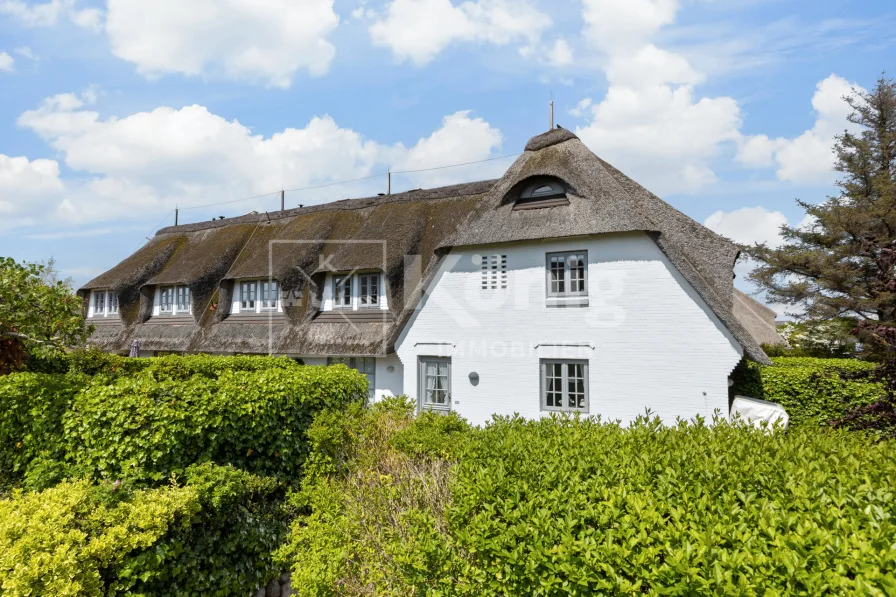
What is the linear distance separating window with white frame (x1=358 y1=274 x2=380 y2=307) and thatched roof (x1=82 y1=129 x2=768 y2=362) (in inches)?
23.2

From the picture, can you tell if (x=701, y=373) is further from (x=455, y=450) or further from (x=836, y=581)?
(x=836, y=581)

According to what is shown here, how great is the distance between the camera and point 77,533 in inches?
202

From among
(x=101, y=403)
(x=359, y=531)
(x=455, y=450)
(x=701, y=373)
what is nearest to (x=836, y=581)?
(x=455, y=450)

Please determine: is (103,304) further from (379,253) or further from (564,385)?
(564,385)

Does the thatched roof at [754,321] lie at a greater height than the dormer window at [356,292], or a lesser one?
lesser

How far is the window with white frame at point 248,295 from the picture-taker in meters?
19.6

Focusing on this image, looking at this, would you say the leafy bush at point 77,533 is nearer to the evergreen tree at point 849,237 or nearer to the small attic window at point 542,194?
the small attic window at point 542,194

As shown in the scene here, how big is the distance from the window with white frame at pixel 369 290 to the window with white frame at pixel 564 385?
A: 6266 mm

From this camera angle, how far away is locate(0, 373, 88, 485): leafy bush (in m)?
7.03

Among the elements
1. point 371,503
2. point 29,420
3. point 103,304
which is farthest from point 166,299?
point 371,503

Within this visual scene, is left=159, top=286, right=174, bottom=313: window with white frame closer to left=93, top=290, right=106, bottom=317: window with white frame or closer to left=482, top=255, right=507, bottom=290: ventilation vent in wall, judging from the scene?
left=93, top=290, right=106, bottom=317: window with white frame

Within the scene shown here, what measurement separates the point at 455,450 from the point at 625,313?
8452 millimetres

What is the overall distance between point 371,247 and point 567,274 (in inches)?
280

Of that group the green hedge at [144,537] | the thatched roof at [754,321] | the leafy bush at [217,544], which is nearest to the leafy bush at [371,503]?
the leafy bush at [217,544]
